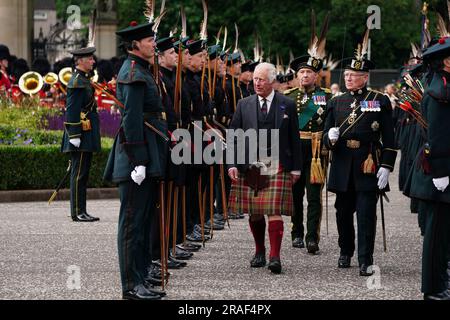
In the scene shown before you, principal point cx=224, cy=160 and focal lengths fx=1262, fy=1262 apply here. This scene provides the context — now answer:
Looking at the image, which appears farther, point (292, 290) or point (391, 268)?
point (391, 268)

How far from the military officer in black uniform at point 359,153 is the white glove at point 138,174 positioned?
2633mm

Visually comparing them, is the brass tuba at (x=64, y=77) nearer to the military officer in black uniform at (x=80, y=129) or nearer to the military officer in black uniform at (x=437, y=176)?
the military officer in black uniform at (x=80, y=129)

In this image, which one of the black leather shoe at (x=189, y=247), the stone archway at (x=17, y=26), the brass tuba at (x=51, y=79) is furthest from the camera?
the stone archway at (x=17, y=26)

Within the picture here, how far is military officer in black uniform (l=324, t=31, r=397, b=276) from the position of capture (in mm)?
10844

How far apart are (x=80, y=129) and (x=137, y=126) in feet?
20.3

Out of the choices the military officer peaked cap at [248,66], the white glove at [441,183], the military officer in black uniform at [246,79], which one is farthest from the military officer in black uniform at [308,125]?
the military officer peaked cap at [248,66]

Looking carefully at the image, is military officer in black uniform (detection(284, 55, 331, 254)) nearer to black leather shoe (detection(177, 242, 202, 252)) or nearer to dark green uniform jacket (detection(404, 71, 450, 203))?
black leather shoe (detection(177, 242, 202, 252))

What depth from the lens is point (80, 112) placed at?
15.0m

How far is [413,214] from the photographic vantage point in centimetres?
1588

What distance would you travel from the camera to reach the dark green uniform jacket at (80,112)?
14867 millimetres
